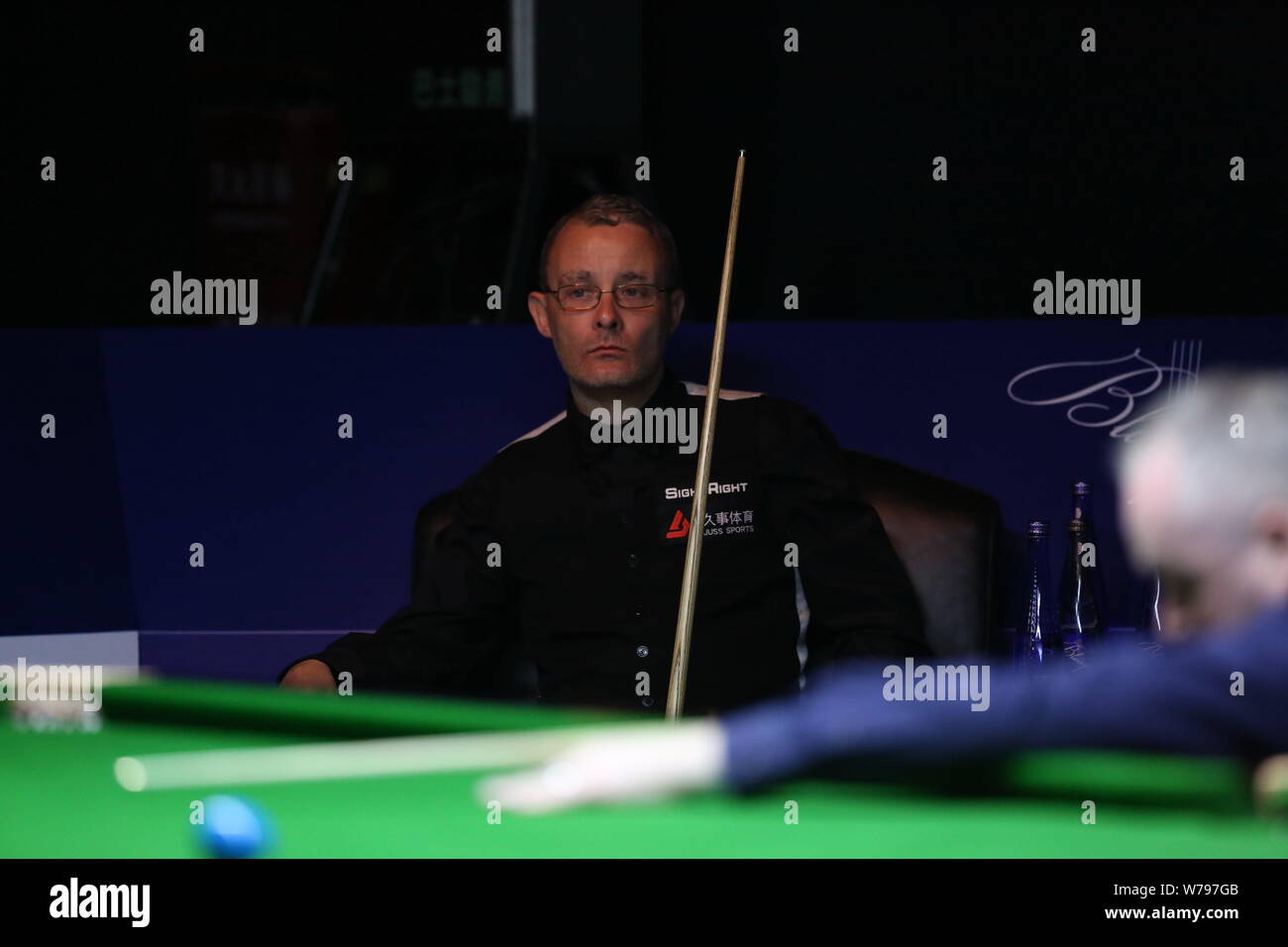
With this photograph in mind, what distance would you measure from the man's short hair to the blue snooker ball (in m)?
1.52

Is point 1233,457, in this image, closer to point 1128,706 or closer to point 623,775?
point 1128,706

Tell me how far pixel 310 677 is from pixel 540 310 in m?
0.75

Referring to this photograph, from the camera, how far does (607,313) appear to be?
8.03ft

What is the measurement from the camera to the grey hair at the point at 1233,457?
1132mm

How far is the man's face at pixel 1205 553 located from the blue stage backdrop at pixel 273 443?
1557 millimetres

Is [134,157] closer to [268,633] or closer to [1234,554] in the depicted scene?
[268,633]

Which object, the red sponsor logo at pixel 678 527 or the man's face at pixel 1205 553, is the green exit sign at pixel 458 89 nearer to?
the red sponsor logo at pixel 678 527

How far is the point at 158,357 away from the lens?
2943mm

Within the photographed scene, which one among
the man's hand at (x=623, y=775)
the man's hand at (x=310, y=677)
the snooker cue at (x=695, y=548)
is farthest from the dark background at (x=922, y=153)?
the man's hand at (x=623, y=775)

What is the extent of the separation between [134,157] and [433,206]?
4.44 ft

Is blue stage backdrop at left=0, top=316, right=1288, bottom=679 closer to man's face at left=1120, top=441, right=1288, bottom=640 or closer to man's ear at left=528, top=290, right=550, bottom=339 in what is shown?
man's ear at left=528, top=290, right=550, bottom=339

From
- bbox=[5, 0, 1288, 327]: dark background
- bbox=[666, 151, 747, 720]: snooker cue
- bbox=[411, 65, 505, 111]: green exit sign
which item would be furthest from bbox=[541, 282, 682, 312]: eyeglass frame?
bbox=[5, 0, 1288, 327]: dark background

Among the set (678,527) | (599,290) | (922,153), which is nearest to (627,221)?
(599,290)
